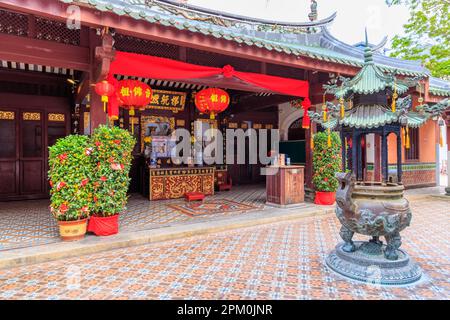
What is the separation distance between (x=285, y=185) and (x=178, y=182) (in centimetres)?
328

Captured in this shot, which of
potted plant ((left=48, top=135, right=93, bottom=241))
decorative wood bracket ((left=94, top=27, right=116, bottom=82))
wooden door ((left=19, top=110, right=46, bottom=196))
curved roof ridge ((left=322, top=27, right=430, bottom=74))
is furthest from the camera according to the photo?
curved roof ridge ((left=322, top=27, right=430, bottom=74))

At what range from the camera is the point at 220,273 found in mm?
3369

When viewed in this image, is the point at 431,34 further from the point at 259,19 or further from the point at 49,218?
the point at 49,218

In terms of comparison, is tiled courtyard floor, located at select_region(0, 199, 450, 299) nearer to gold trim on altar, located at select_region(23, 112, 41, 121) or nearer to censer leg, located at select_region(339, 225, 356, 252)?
censer leg, located at select_region(339, 225, 356, 252)

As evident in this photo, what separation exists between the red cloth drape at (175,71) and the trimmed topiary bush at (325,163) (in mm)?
1553

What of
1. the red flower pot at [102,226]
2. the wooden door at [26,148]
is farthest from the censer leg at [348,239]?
the wooden door at [26,148]

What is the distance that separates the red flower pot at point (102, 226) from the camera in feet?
14.6

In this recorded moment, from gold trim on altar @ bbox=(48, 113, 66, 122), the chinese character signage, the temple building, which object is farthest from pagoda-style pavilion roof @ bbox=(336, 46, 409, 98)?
gold trim on altar @ bbox=(48, 113, 66, 122)

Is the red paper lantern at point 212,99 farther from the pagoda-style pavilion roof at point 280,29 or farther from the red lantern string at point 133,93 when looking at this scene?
the pagoda-style pavilion roof at point 280,29

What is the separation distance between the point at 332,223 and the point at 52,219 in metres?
5.69

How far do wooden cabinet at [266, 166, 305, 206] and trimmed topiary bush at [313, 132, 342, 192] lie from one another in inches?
17.5

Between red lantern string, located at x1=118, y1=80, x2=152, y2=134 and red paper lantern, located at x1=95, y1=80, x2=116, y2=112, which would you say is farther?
red lantern string, located at x1=118, y1=80, x2=152, y2=134

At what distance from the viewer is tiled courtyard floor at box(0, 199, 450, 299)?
289cm

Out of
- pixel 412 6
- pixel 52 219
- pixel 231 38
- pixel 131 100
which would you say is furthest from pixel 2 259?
pixel 412 6
